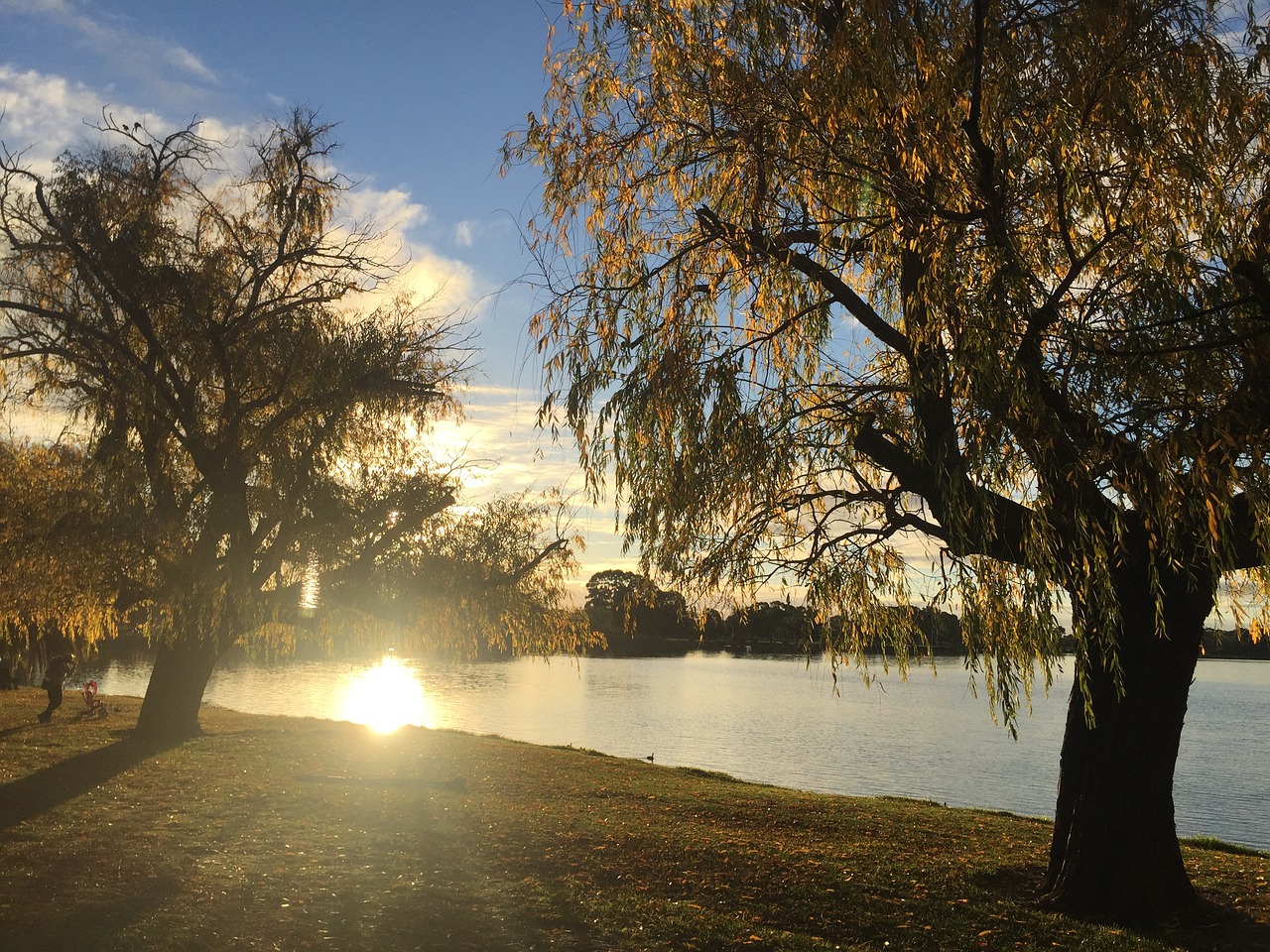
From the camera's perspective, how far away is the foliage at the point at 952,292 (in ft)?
20.7

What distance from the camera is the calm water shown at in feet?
82.0

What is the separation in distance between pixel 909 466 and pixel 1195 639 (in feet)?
9.06

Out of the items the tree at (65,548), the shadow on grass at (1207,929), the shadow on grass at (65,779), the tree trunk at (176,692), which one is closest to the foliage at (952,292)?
the shadow on grass at (1207,929)

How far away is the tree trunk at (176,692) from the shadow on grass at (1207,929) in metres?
14.1

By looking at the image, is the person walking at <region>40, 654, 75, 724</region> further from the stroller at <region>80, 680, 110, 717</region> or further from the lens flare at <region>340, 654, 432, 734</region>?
the lens flare at <region>340, 654, 432, 734</region>

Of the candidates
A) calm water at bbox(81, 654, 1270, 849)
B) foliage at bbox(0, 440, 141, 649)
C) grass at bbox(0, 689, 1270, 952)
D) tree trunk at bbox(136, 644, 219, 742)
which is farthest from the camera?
calm water at bbox(81, 654, 1270, 849)

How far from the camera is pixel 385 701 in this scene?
43500mm

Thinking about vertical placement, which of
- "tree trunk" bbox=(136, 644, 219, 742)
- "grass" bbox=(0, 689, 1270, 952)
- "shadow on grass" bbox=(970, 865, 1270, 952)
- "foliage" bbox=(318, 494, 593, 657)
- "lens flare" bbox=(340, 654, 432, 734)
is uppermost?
"foliage" bbox=(318, 494, 593, 657)

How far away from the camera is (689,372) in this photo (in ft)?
25.6

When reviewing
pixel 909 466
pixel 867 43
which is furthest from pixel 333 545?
pixel 867 43

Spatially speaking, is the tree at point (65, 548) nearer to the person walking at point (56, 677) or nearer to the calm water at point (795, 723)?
the person walking at point (56, 677)

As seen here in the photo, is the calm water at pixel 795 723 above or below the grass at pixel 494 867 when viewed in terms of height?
below

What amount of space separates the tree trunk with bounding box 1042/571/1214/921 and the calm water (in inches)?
152

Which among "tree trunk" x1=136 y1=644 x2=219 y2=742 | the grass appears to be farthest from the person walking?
the grass
